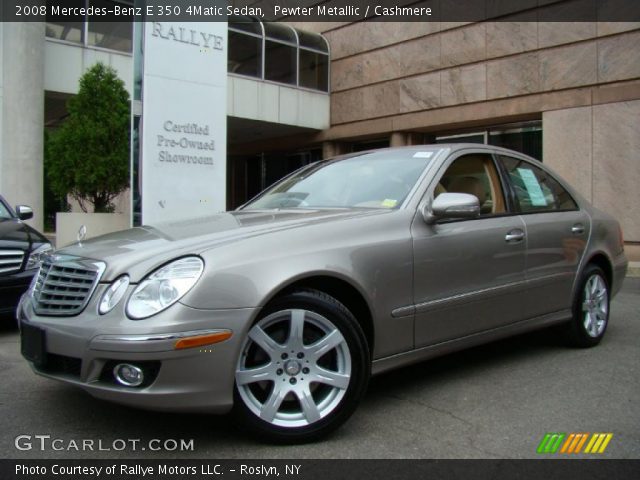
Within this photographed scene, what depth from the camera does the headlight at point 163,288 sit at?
2643mm

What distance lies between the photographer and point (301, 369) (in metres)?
2.92

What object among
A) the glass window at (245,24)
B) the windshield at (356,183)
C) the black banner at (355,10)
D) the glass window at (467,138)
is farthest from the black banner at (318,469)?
the glass window at (245,24)

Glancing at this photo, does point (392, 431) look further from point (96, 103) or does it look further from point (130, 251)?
point (96, 103)

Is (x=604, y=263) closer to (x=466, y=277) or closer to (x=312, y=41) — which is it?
(x=466, y=277)

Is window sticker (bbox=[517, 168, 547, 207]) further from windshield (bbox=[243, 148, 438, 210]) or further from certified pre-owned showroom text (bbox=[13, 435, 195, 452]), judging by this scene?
certified pre-owned showroom text (bbox=[13, 435, 195, 452])

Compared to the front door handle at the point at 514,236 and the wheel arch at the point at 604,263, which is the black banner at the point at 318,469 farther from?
the wheel arch at the point at 604,263

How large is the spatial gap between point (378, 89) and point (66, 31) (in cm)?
870

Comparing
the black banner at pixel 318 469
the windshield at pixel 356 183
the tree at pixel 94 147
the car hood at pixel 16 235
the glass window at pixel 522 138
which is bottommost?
the black banner at pixel 318 469

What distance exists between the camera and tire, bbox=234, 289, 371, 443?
111 inches

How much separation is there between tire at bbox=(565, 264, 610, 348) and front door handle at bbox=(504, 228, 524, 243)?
36.0 inches

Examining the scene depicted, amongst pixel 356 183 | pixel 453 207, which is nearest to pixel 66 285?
pixel 356 183

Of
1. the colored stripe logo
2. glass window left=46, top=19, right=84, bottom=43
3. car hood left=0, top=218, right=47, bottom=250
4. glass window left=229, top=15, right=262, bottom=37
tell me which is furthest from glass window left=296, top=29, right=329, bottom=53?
the colored stripe logo

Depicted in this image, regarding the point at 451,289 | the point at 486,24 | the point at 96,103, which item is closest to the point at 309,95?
the point at 486,24

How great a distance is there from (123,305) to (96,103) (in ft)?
28.8
